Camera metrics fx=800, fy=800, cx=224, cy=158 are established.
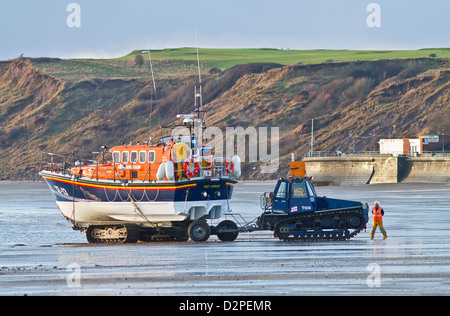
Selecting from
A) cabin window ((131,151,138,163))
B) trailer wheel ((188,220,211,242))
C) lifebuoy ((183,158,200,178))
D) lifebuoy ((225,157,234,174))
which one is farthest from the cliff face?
trailer wheel ((188,220,211,242))

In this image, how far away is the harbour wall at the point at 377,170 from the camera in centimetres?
8600

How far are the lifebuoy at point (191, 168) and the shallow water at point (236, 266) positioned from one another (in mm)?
2376

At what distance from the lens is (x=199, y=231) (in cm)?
2702

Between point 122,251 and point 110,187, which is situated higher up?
point 110,187

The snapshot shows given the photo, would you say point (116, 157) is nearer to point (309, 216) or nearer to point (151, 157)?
point (151, 157)

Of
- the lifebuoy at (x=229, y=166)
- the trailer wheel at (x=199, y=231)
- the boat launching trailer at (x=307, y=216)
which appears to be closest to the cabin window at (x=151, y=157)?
the lifebuoy at (x=229, y=166)

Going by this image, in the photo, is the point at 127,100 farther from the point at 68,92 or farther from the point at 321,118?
the point at 321,118

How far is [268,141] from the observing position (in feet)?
409

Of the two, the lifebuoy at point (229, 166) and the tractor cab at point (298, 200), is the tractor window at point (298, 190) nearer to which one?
the tractor cab at point (298, 200)

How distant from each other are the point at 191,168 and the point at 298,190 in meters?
3.75

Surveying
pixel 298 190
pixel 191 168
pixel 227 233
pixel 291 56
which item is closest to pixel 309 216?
pixel 298 190

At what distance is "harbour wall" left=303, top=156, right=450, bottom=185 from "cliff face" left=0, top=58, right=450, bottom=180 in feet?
71.2

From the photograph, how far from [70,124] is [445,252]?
13949 cm
